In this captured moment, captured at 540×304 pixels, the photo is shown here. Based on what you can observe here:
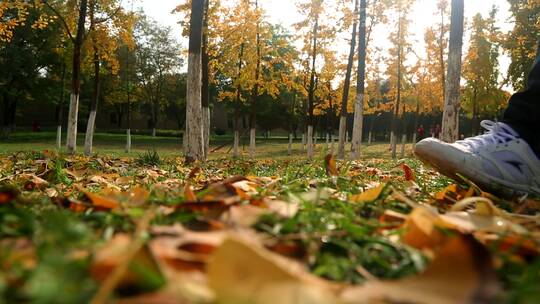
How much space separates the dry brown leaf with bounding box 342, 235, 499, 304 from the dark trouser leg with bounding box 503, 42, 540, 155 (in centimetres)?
218

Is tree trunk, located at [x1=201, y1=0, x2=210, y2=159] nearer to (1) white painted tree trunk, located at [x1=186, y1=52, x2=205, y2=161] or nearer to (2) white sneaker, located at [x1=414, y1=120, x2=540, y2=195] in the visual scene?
(1) white painted tree trunk, located at [x1=186, y1=52, x2=205, y2=161]

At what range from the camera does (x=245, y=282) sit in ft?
1.80

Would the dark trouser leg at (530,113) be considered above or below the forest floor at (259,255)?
above

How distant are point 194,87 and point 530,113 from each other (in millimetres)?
9709

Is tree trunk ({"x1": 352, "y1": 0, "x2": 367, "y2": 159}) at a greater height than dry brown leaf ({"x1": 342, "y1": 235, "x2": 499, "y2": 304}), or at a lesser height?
greater

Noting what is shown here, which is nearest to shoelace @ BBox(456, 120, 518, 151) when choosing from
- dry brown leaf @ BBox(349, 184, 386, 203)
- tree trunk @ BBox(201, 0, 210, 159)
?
dry brown leaf @ BBox(349, 184, 386, 203)

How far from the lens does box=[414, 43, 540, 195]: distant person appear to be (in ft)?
7.36

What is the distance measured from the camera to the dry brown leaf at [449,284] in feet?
1.85

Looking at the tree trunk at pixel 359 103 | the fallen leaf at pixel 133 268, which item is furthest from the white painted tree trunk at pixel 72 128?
the fallen leaf at pixel 133 268

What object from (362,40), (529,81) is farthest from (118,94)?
Answer: (529,81)

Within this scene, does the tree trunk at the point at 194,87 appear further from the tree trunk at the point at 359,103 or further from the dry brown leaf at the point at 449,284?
the dry brown leaf at the point at 449,284

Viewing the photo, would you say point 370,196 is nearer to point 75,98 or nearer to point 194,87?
point 194,87

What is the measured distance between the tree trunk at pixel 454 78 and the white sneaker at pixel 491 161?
778cm

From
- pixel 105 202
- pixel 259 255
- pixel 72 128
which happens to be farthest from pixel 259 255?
pixel 72 128
